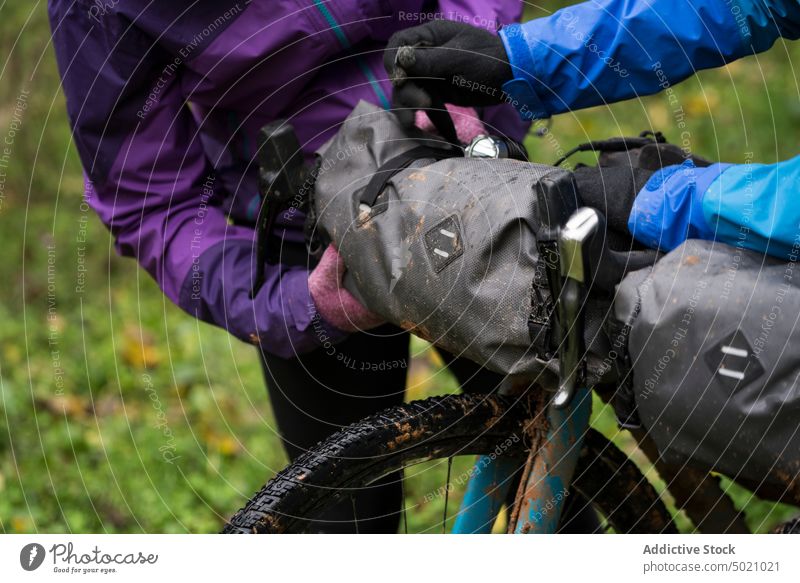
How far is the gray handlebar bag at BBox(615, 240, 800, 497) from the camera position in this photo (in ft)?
3.40

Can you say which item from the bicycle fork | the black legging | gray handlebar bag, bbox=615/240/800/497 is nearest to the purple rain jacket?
the black legging

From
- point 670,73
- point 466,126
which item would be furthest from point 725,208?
point 466,126

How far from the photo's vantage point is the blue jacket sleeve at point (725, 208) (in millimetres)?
1042

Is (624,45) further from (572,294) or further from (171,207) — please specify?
(171,207)

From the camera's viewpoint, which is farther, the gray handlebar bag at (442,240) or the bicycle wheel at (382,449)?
the bicycle wheel at (382,449)

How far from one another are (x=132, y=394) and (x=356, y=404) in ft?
4.82

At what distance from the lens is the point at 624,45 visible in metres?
1.26

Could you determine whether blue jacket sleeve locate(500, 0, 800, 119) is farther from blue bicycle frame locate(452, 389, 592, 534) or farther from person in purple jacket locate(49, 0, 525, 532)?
blue bicycle frame locate(452, 389, 592, 534)

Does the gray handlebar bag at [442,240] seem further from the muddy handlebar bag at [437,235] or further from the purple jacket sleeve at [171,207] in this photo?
the purple jacket sleeve at [171,207]

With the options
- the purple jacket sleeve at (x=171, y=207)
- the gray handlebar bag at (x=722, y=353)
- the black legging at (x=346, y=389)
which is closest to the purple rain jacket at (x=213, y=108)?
the purple jacket sleeve at (x=171, y=207)

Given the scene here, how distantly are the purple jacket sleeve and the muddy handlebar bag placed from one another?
0.60ft

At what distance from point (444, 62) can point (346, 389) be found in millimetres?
608

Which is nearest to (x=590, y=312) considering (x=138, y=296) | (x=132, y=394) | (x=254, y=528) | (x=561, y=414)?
(x=561, y=414)

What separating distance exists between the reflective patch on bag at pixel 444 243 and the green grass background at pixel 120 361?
2.07 ft
